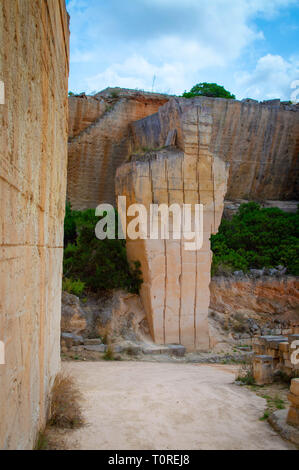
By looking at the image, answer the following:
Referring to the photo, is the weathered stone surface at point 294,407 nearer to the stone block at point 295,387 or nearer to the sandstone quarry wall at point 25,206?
the stone block at point 295,387

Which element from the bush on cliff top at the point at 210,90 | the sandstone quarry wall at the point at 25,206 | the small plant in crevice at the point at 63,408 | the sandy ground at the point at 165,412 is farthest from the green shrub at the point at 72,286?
the bush on cliff top at the point at 210,90

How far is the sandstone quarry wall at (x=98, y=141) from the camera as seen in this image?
1695 centimetres

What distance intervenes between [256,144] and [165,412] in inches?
631

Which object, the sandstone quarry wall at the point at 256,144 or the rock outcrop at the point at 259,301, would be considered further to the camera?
the sandstone quarry wall at the point at 256,144

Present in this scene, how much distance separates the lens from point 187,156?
31.6 feet

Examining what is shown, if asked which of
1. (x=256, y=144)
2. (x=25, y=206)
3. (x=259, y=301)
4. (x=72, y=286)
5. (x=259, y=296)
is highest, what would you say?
(x=256, y=144)

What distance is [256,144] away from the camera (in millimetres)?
18969

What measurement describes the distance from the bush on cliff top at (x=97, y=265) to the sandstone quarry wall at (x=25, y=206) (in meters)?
6.17

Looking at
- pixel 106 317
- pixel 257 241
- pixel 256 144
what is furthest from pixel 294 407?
pixel 256 144

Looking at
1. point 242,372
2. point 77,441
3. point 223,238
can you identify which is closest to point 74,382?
point 77,441

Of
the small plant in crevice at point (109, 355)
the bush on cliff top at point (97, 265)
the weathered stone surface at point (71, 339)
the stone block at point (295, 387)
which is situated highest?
the bush on cliff top at point (97, 265)

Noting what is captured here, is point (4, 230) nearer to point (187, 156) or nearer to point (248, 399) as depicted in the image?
point (248, 399)

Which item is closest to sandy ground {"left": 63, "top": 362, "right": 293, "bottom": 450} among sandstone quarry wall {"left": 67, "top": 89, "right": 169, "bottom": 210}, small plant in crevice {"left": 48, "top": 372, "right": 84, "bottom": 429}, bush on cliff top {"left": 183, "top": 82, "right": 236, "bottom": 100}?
small plant in crevice {"left": 48, "top": 372, "right": 84, "bottom": 429}

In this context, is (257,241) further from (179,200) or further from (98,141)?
(98,141)
